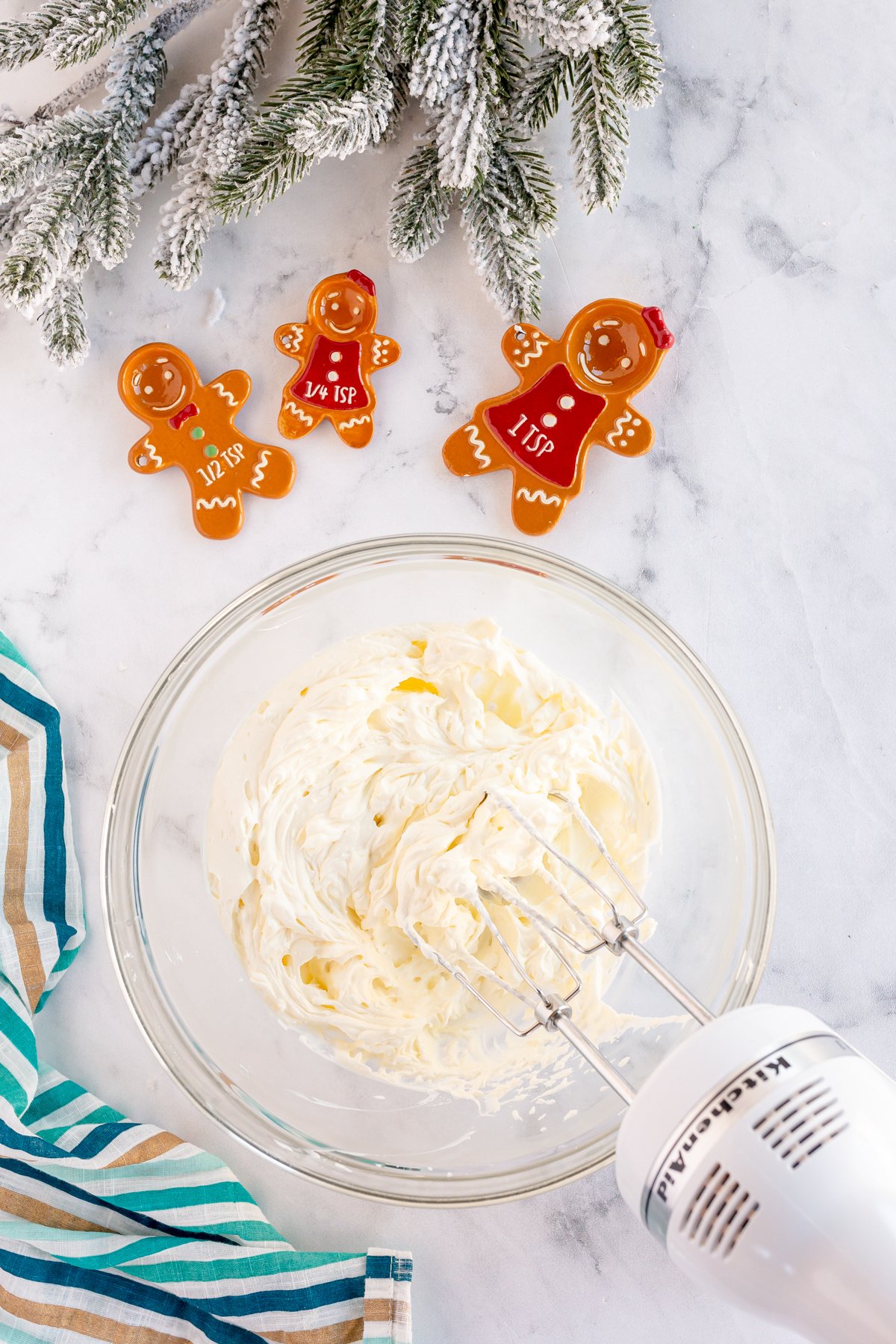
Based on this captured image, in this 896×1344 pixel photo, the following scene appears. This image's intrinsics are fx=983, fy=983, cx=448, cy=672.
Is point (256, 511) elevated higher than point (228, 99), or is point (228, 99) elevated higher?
point (228, 99)

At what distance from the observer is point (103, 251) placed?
0.93 metres

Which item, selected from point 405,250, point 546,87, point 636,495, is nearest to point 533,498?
point 636,495

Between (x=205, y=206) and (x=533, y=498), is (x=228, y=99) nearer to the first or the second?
(x=205, y=206)

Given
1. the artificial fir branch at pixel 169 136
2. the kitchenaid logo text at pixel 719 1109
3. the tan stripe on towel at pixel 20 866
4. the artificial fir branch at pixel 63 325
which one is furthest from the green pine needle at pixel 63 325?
the kitchenaid logo text at pixel 719 1109

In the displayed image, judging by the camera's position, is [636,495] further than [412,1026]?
Yes

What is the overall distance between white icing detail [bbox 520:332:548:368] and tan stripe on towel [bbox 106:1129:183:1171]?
0.82 m

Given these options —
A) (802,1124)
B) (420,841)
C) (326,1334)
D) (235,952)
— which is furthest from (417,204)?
(326,1334)

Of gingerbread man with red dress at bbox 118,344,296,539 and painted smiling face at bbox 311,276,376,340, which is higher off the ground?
painted smiling face at bbox 311,276,376,340

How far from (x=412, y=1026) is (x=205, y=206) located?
2.54 ft

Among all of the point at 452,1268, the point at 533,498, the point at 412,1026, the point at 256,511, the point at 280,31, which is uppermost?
the point at 280,31

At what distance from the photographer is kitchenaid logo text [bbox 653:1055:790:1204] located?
0.54 meters

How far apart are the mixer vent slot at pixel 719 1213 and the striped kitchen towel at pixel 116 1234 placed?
47cm

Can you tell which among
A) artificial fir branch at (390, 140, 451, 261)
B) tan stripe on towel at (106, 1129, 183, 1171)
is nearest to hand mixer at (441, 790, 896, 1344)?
tan stripe on towel at (106, 1129, 183, 1171)

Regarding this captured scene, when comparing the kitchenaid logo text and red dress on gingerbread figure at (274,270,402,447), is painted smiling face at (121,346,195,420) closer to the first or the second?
red dress on gingerbread figure at (274,270,402,447)
